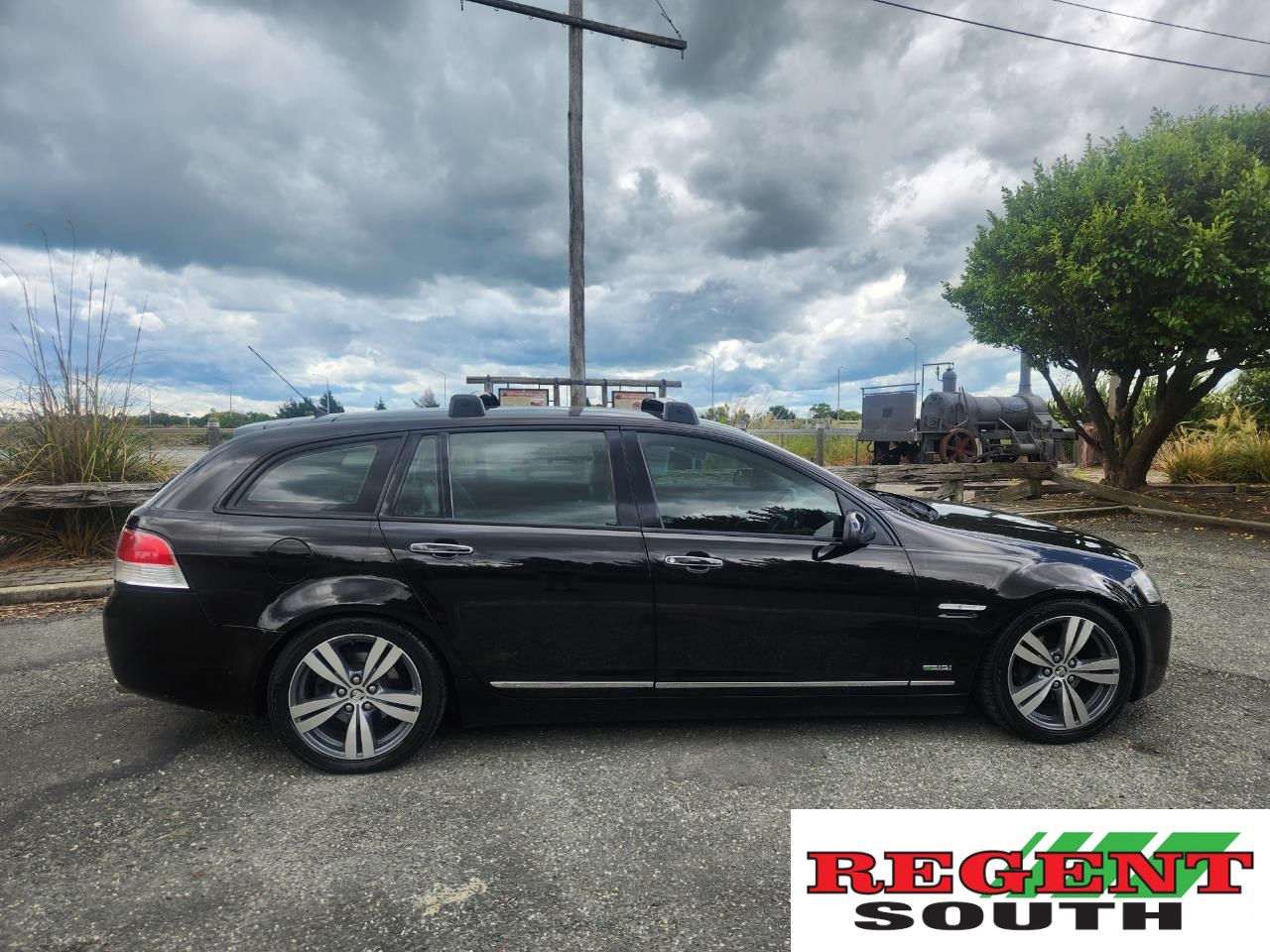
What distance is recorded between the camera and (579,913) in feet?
6.72

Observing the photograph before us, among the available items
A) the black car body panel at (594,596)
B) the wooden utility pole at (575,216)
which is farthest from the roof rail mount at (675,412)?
the wooden utility pole at (575,216)

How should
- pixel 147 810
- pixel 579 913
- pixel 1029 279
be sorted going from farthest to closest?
pixel 1029 279, pixel 147 810, pixel 579 913

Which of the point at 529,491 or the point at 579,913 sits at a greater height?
the point at 529,491

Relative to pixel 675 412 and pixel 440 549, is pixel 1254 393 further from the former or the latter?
pixel 440 549

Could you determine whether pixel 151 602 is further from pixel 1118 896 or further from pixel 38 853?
pixel 1118 896

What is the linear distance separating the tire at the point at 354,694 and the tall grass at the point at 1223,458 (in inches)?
582

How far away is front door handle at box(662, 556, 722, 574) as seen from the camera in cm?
293

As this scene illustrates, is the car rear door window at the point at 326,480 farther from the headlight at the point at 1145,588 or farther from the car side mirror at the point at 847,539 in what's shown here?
the headlight at the point at 1145,588

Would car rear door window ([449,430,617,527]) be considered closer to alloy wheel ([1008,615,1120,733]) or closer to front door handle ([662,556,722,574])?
front door handle ([662,556,722,574])

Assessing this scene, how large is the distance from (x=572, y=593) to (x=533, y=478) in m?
0.54

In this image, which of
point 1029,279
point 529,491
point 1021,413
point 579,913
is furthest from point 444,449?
point 1021,413

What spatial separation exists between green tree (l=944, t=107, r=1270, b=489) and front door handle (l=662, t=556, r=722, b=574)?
28.1ft

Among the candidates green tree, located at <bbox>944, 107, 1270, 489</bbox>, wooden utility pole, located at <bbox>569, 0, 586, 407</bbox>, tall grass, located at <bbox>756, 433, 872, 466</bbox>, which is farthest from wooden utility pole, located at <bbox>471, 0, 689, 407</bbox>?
tall grass, located at <bbox>756, 433, 872, 466</bbox>

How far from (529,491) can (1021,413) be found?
54.5ft
